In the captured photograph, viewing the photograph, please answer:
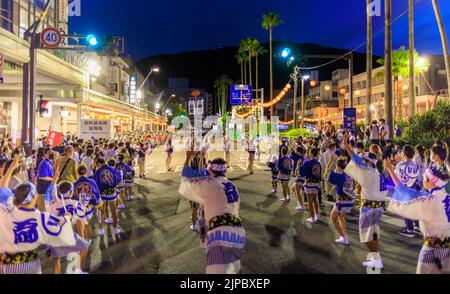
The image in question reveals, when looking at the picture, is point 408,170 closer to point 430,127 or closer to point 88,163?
point 88,163

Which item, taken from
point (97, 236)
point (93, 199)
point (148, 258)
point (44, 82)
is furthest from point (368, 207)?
point (44, 82)

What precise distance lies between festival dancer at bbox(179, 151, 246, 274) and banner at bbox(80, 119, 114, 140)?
1497cm

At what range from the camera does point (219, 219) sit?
4.82 meters

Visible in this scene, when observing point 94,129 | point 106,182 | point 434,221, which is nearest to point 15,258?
point 106,182

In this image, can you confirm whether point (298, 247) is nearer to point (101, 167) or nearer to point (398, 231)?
point (398, 231)

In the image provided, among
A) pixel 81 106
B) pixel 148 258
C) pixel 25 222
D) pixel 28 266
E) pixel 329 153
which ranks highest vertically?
pixel 81 106

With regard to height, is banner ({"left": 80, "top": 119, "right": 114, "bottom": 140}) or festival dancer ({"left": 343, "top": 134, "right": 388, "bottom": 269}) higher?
banner ({"left": 80, "top": 119, "right": 114, "bottom": 140})

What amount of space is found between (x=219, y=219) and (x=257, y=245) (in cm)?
333

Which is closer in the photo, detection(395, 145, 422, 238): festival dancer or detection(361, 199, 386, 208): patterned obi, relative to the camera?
detection(361, 199, 386, 208): patterned obi

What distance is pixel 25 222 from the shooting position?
4.11 metres

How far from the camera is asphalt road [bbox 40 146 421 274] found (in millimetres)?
6555

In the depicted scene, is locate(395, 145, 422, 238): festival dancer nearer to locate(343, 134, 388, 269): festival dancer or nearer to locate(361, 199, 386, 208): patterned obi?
locate(343, 134, 388, 269): festival dancer

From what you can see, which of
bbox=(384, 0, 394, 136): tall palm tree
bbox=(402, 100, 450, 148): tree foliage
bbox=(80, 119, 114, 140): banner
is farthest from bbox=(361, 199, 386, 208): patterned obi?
bbox=(80, 119, 114, 140): banner

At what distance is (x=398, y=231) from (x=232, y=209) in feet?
19.5
